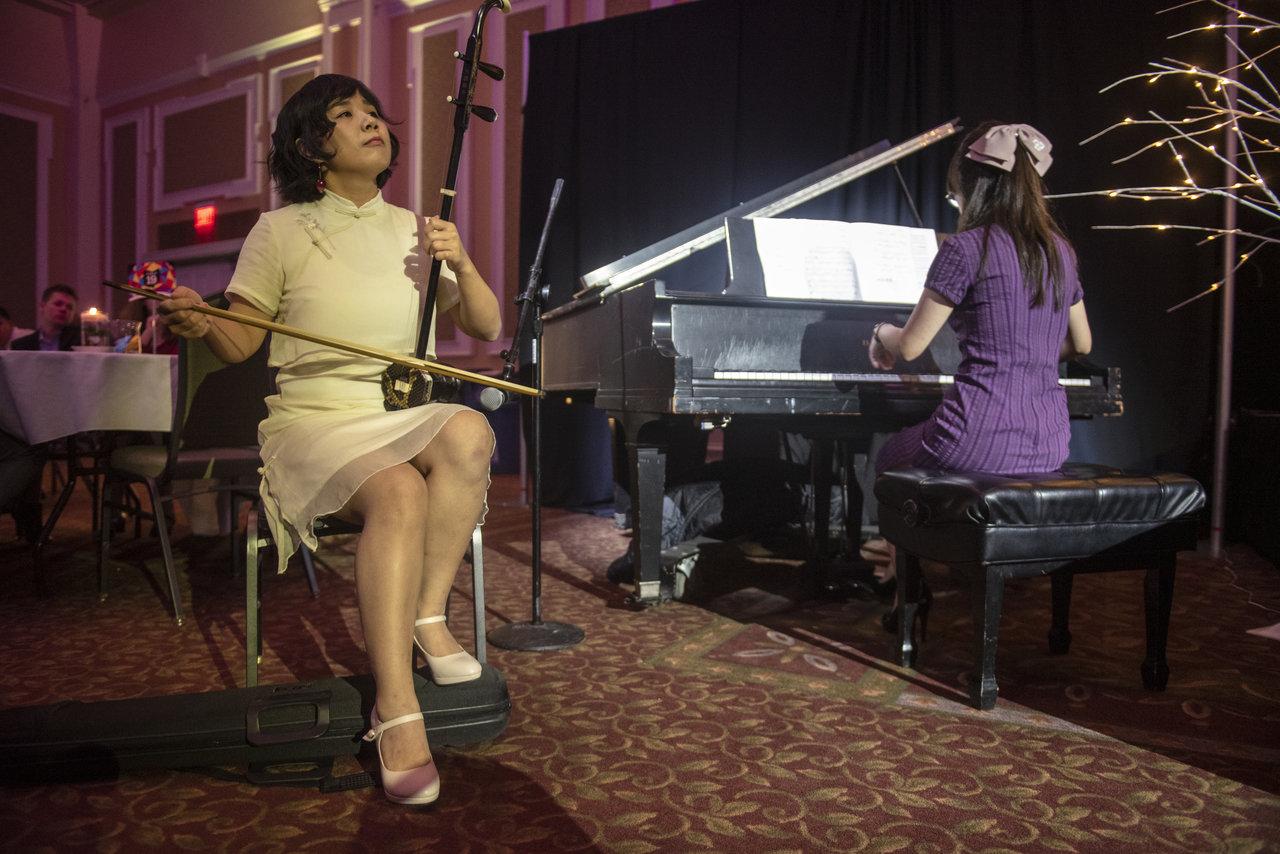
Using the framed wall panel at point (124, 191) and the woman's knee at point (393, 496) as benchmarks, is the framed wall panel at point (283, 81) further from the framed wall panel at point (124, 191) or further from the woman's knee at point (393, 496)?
the woman's knee at point (393, 496)

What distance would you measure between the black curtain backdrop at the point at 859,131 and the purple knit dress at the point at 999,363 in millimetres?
2345

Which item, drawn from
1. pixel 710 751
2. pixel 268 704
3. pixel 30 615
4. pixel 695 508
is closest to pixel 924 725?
pixel 710 751

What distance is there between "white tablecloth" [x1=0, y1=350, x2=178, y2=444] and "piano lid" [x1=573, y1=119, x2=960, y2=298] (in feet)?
4.97

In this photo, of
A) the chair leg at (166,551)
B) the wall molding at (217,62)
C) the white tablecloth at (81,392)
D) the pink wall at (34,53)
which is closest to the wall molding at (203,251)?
the wall molding at (217,62)

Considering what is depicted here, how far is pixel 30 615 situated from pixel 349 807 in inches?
72.9

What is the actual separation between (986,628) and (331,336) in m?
1.49

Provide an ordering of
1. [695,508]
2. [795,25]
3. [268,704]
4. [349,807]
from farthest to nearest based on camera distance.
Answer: [795,25] < [695,508] < [268,704] < [349,807]

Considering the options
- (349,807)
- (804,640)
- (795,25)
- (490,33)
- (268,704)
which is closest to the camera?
(349,807)

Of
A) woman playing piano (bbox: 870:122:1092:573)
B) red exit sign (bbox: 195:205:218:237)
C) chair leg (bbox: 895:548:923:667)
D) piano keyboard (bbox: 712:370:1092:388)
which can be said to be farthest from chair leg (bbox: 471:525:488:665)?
red exit sign (bbox: 195:205:218:237)

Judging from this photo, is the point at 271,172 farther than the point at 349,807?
Yes

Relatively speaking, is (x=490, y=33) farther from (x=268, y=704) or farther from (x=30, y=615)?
(x=268, y=704)

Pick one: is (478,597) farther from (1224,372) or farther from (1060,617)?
(1224,372)

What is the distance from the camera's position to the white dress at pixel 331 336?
1.53 m

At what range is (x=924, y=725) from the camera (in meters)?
1.73
